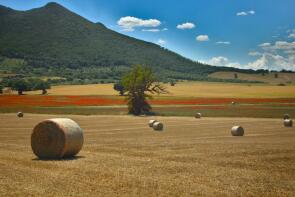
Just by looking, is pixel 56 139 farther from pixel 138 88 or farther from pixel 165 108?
pixel 165 108

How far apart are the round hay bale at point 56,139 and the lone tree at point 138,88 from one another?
149 ft

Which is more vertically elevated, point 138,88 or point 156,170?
point 138,88

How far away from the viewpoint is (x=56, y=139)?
64.2 feet

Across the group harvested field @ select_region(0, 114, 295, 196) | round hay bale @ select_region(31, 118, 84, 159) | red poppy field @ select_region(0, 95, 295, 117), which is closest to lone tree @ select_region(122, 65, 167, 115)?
red poppy field @ select_region(0, 95, 295, 117)

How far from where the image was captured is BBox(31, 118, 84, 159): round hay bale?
19609 millimetres

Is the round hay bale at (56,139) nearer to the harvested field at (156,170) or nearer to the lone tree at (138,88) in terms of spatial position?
the harvested field at (156,170)

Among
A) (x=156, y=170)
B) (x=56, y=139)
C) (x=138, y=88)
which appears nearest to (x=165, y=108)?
(x=138, y=88)

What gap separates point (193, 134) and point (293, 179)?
54.0 ft

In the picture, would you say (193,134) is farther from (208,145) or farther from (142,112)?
(142,112)

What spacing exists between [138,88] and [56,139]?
4864 centimetres

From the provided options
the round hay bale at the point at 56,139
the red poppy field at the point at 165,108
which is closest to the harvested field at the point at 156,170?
the round hay bale at the point at 56,139

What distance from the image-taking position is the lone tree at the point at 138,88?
2608 inches

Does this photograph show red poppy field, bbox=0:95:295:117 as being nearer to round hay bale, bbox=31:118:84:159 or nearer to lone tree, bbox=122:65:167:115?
lone tree, bbox=122:65:167:115

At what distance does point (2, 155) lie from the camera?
827 inches
